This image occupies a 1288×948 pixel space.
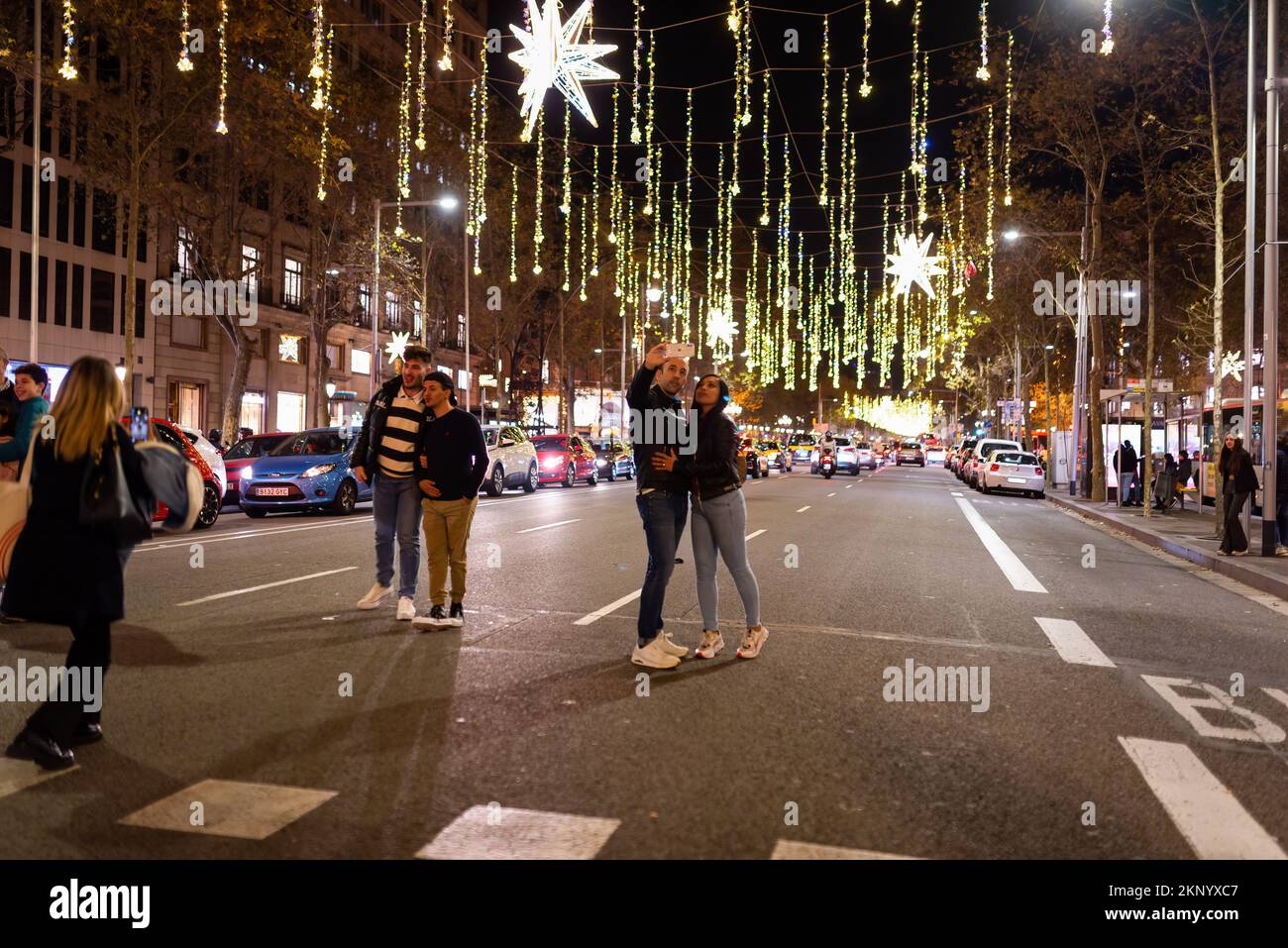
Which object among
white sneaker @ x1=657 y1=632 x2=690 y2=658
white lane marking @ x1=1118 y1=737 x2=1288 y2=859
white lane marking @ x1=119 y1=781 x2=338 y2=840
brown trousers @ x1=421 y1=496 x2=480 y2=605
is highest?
brown trousers @ x1=421 y1=496 x2=480 y2=605

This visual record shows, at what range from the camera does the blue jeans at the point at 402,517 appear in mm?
8195

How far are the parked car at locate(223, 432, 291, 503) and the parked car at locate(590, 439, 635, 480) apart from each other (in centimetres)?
1891

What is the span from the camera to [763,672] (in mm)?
6734

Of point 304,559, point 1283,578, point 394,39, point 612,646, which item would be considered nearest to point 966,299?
point 394,39

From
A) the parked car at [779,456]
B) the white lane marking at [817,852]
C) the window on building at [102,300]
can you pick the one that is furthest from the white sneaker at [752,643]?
the parked car at [779,456]

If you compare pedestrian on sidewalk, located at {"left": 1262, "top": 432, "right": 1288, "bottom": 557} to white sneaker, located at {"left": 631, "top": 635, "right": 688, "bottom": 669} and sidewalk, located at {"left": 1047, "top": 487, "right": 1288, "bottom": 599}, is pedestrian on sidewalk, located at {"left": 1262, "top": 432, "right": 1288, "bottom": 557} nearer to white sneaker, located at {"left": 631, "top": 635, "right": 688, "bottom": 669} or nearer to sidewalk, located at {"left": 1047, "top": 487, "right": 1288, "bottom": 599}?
sidewalk, located at {"left": 1047, "top": 487, "right": 1288, "bottom": 599}

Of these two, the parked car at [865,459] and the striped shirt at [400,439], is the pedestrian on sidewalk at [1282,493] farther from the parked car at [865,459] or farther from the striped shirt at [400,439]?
the parked car at [865,459]

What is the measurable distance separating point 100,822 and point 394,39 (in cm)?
5471

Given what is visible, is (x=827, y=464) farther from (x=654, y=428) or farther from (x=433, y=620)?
(x=654, y=428)

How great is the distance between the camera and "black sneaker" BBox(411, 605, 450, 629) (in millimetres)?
7922

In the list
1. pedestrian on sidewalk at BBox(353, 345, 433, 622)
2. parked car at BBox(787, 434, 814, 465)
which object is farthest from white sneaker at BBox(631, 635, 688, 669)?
parked car at BBox(787, 434, 814, 465)

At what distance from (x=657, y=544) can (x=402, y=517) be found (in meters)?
2.38

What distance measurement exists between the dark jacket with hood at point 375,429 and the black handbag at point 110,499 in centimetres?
357
